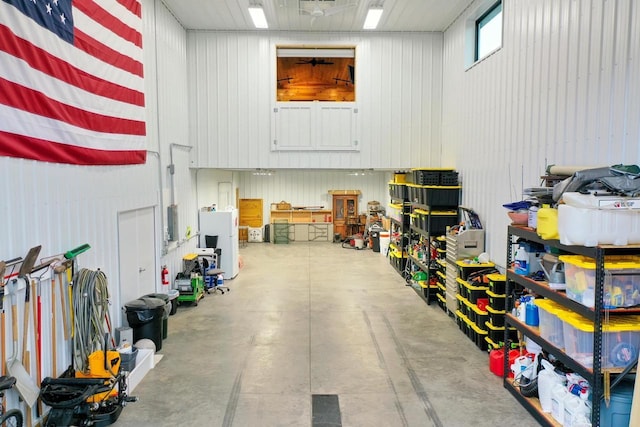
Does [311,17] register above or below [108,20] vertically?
above

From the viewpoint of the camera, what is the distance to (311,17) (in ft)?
29.8

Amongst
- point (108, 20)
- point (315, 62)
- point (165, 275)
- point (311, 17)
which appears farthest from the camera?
point (315, 62)

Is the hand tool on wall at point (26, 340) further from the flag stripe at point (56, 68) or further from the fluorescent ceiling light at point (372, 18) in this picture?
the fluorescent ceiling light at point (372, 18)

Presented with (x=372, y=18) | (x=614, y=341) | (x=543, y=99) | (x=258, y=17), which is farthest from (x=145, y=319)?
(x=372, y=18)

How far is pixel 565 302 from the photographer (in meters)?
3.88

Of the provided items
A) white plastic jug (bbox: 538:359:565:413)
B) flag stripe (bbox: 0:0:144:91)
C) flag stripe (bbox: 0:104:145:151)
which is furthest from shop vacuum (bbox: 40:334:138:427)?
white plastic jug (bbox: 538:359:565:413)

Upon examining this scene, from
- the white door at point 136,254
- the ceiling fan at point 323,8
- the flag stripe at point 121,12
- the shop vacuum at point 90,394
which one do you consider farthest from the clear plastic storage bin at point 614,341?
the ceiling fan at point 323,8

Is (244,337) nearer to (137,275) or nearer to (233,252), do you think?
(137,275)

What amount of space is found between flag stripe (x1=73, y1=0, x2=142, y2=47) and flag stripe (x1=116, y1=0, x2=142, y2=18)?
0.26 metres

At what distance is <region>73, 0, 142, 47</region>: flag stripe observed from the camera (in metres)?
5.00

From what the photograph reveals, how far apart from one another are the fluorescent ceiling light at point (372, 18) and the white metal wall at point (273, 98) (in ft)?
1.84

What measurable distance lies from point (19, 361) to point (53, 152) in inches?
74.5

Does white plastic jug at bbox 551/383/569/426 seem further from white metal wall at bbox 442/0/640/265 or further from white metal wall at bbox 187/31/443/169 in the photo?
white metal wall at bbox 187/31/443/169

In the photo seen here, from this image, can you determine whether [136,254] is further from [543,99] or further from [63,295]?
[543,99]
